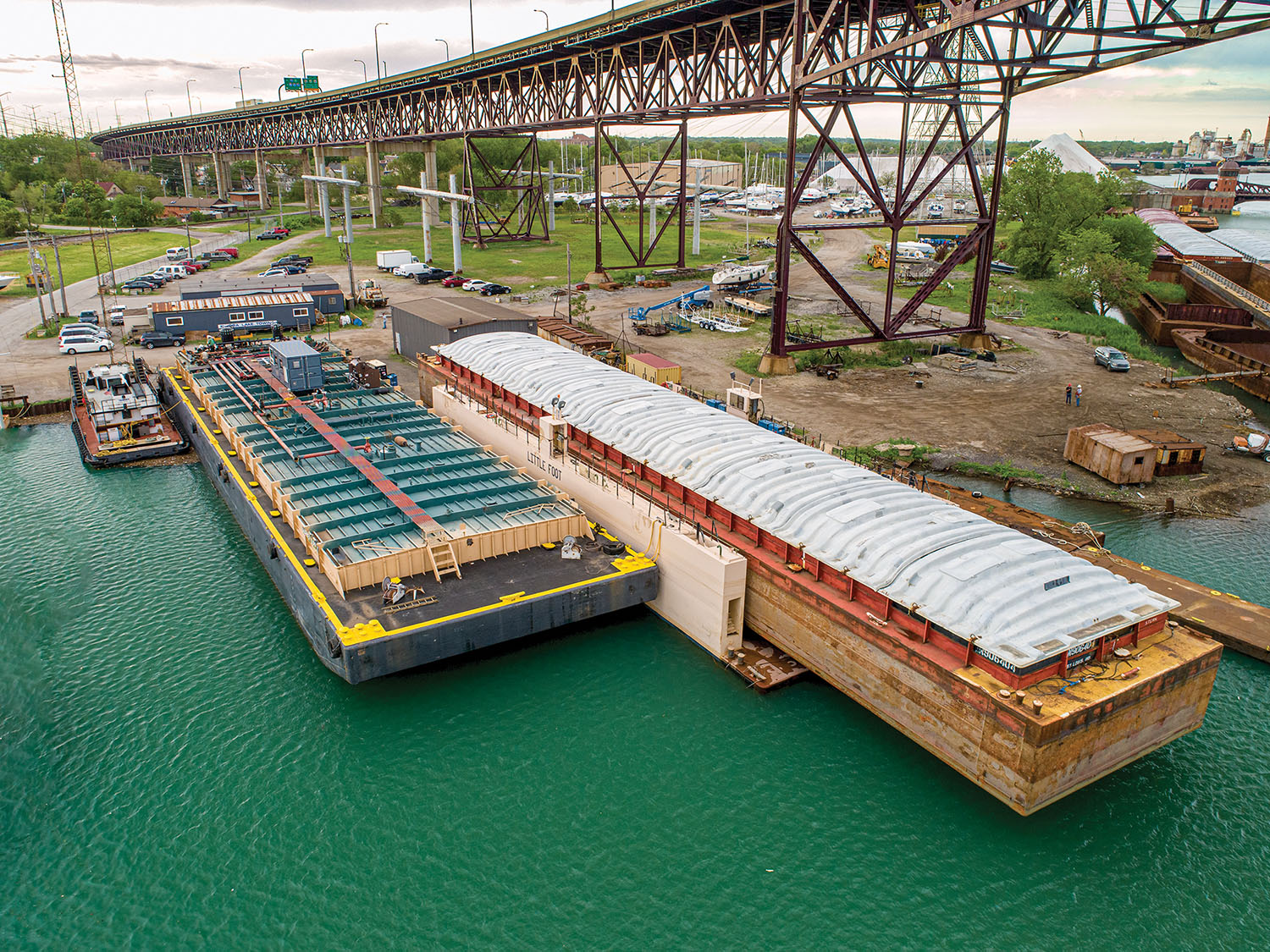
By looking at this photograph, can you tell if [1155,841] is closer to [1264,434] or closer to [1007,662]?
[1007,662]

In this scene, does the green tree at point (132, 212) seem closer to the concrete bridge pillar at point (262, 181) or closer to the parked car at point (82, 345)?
the concrete bridge pillar at point (262, 181)

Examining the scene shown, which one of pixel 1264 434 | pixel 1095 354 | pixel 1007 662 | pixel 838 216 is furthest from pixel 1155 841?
pixel 838 216

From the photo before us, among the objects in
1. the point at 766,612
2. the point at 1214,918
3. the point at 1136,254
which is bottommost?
the point at 1214,918

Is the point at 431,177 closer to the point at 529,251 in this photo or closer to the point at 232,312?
the point at 529,251

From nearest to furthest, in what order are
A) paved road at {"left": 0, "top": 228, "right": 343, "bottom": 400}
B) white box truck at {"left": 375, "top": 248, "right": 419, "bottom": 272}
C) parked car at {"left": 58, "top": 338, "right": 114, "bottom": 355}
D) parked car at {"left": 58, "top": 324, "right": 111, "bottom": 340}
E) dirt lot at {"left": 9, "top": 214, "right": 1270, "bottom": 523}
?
dirt lot at {"left": 9, "top": 214, "right": 1270, "bottom": 523}
paved road at {"left": 0, "top": 228, "right": 343, "bottom": 400}
parked car at {"left": 58, "top": 338, "right": 114, "bottom": 355}
parked car at {"left": 58, "top": 324, "right": 111, "bottom": 340}
white box truck at {"left": 375, "top": 248, "right": 419, "bottom": 272}

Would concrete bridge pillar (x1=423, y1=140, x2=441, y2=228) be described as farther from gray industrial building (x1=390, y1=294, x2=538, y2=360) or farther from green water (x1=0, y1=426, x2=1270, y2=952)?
green water (x1=0, y1=426, x2=1270, y2=952)

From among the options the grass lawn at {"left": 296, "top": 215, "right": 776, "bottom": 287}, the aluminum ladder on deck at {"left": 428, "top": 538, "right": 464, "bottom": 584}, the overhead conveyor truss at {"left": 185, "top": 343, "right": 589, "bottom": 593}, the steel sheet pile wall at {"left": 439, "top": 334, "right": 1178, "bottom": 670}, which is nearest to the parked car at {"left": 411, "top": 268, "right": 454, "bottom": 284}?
the grass lawn at {"left": 296, "top": 215, "right": 776, "bottom": 287}

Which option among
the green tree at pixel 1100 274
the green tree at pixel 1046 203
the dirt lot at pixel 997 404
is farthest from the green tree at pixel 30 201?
the green tree at pixel 1100 274
